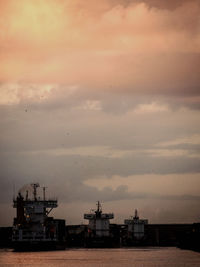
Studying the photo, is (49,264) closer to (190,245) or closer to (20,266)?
(20,266)

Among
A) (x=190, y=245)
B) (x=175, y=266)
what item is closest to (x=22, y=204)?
(x=190, y=245)

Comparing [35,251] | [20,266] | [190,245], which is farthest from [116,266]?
[190,245]

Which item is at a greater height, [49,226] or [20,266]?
[49,226]

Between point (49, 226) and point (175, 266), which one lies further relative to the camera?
point (49, 226)

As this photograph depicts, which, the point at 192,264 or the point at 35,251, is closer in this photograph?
the point at 192,264

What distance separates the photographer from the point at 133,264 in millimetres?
116812

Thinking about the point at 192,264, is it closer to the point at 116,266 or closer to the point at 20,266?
the point at 116,266

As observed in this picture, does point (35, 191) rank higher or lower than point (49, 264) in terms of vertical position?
higher

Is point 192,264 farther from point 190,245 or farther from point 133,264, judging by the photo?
point 190,245

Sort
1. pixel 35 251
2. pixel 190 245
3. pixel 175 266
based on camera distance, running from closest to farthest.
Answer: pixel 175 266 → pixel 35 251 → pixel 190 245

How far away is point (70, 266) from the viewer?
11125 centimetres

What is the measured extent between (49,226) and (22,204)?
26.1 feet

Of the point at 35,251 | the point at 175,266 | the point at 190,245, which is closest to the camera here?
the point at 175,266

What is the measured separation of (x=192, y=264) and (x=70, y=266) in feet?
59.8
